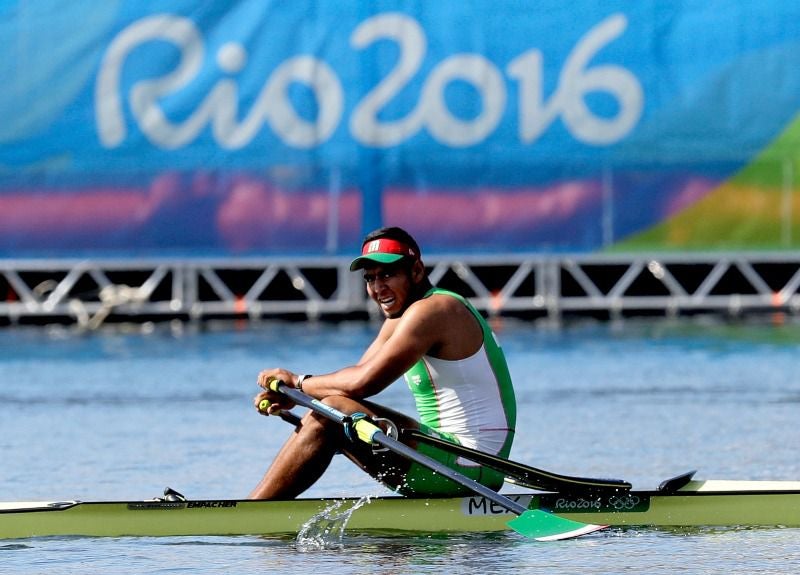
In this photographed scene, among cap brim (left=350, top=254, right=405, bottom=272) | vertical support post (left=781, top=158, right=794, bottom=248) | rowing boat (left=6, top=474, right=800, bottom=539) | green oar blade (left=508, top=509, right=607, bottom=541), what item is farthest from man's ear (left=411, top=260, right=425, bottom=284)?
vertical support post (left=781, top=158, right=794, bottom=248)

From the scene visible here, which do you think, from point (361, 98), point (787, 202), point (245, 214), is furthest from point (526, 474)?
point (787, 202)

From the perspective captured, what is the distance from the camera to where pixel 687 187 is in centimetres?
2316

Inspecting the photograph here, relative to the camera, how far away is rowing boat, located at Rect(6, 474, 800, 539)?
365 inches

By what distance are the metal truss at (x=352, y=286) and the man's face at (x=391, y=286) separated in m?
13.8

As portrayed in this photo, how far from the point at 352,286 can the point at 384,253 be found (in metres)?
14.9

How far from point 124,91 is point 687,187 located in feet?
23.4

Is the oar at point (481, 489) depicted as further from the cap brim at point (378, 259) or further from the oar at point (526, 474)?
the cap brim at point (378, 259)

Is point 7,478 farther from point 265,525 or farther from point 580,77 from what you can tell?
point 580,77

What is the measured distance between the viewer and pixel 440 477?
9344mm

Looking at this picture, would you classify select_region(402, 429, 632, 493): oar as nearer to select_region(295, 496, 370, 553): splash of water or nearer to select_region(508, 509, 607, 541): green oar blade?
select_region(508, 509, 607, 541): green oar blade

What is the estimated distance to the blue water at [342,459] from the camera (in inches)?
356

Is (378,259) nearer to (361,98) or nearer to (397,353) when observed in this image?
(397,353)

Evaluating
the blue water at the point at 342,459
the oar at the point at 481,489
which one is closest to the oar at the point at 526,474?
the oar at the point at 481,489

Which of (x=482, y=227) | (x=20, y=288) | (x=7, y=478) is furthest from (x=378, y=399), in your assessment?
(x=20, y=288)
